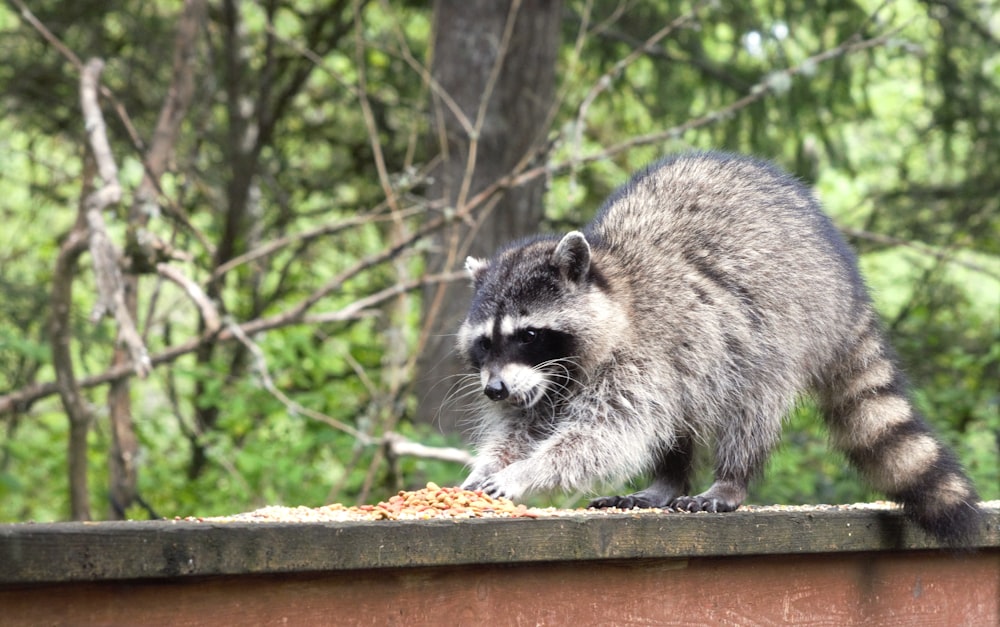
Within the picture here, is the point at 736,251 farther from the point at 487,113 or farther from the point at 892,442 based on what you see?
the point at 487,113

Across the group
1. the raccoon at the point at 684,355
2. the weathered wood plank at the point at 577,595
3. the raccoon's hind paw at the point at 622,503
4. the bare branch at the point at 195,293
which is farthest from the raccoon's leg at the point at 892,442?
the bare branch at the point at 195,293

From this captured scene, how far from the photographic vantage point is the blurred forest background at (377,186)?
536 centimetres

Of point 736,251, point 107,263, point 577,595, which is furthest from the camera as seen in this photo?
point 107,263

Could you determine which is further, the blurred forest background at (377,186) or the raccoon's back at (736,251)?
the blurred forest background at (377,186)

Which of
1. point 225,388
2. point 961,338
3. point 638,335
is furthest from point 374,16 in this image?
point 638,335

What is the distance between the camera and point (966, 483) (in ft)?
10.5

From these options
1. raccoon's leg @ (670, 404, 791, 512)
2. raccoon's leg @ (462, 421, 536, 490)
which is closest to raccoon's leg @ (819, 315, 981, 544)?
Answer: raccoon's leg @ (670, 404, 791, 512)

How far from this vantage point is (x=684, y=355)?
3.40 m

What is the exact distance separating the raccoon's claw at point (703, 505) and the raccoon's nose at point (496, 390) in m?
0.57

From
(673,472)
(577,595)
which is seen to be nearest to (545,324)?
(673,472)

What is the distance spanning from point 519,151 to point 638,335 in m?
3.26

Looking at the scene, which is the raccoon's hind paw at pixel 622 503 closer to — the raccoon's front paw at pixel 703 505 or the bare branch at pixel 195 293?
the raccoon's front paw at pixel 703 505

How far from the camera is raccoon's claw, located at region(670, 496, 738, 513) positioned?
9.89 feet

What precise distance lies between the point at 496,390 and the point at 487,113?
136 inches
